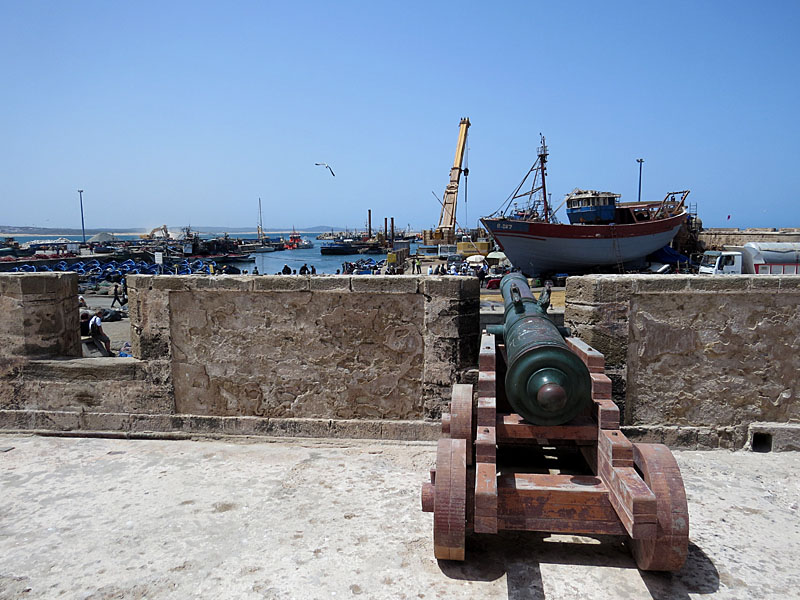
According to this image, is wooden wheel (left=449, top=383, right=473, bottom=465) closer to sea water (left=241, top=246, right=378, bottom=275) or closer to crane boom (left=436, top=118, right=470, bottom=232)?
sea water (left=241, top=246, right=378, bottom=275)

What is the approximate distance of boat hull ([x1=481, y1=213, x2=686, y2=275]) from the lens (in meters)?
28.6

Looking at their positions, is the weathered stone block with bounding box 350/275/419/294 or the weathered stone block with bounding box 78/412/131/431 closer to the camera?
the weathered stone block with bounding box 350/275/419/294

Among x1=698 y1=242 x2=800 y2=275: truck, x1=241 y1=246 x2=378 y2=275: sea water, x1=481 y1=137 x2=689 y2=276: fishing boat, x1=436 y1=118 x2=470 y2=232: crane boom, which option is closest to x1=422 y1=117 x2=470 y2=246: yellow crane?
x1=436 y1=118 x2=470 y2=232: crane boom

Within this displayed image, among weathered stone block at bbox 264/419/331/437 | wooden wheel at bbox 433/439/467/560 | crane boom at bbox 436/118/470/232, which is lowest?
weathered stone block at bbox 264/419/331/437

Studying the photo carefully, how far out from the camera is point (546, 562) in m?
2.79

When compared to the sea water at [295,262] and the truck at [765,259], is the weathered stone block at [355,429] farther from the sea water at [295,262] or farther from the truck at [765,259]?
the sea water at [295,262]

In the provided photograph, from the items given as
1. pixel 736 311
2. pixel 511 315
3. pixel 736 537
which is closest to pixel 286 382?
pixel 511 315

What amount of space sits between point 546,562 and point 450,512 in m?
0.62

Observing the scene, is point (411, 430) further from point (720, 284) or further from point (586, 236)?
point (586, 236)

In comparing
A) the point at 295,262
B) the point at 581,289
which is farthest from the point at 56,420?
the point at 295,262

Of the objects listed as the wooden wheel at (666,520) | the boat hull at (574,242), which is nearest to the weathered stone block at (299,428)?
the wooden wheel at (666,520)

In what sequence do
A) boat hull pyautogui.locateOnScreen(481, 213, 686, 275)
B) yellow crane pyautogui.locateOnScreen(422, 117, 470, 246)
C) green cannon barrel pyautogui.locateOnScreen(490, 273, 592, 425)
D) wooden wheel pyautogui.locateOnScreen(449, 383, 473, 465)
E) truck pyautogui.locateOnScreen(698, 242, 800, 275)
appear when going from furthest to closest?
1. yellow crane pyautogui.locateOnScreen(422, 117, 470, 246)
2. boat hull pyautogui.locateOnScreen(481, 213, 686, 275)
3. truck pyautogui.locateOnScreen(698, 242, 800, 275)
4. wooden wheel pyautogui.locateOnScreen(449, 383, 473, 465)
5. green cannon barrel pyautogui.locateOnScreen(490, 273, 592, 425)

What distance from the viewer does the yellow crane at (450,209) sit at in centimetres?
5219

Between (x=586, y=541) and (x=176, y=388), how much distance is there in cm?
341
